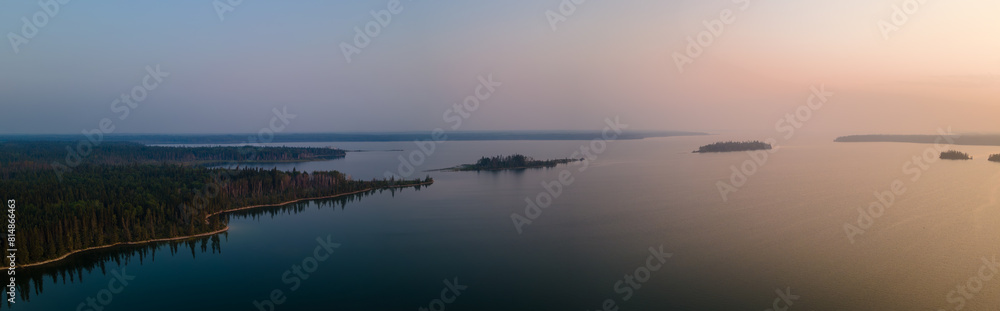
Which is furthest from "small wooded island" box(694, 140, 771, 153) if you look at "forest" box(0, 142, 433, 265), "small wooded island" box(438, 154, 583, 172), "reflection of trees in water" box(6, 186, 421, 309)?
"reflection of trees in water" box(6, 186, 421, 309)

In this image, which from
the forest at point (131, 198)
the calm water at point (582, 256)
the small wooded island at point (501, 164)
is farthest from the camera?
the small wooded island at point (501, 164)

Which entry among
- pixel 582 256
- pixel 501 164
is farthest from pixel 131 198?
pixel 501 164

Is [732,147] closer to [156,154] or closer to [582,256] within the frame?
[582,256]

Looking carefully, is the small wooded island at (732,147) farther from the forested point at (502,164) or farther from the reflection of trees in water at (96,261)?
the reflection of trees in water at (96,261)

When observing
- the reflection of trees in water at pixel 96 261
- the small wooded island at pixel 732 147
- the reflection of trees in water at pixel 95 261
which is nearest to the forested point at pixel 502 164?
the small wooded island at pixel 732 147

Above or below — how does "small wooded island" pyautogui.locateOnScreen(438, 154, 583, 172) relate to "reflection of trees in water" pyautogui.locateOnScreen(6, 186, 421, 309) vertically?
above

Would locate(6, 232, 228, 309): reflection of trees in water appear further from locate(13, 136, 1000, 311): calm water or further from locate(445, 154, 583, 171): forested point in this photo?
locate(445, 154, 583, 171): forested point
